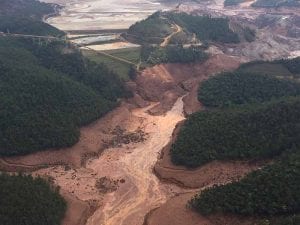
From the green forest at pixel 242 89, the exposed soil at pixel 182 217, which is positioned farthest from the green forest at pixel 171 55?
the exposed soil at pixel 182 217

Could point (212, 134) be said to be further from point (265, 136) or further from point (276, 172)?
point (276, 172)

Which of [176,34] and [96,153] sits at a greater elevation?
[176,34]

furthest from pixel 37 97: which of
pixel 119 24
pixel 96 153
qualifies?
pixel 119 24

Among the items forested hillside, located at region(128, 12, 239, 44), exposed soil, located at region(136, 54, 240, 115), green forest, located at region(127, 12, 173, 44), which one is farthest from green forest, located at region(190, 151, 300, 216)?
forested hillside, located at region(128, 12, 239, 44)

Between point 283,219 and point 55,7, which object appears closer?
point 283,219

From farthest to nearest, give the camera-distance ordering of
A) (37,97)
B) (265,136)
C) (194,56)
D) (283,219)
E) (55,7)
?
(55,7) < (194,56) < (37,97) < (265,136) < (283,219)

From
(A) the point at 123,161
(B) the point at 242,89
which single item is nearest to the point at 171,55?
(B) the point at 242,89

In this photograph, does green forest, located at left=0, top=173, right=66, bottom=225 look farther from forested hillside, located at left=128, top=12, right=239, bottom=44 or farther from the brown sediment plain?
forested hillside, located at left=128, top=12, right=239, bottom=44

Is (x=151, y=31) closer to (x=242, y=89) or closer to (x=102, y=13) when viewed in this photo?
(x=242, y=89)
